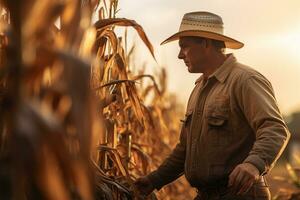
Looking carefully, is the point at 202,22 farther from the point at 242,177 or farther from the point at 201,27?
the point at 242,177

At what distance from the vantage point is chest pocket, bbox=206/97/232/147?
3.67 meters

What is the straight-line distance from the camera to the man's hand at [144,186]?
3.88 m

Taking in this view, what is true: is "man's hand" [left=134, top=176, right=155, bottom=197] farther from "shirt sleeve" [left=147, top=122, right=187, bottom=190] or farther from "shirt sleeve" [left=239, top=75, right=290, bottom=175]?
"shirt sleeve" [left=239, top=75, right=290, bottom=175]

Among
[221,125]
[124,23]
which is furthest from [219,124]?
[124,23]

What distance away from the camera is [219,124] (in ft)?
12.1

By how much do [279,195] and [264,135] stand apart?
35 centimetres

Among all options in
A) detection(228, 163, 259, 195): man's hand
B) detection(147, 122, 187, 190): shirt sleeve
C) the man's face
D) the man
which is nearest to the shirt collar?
the man

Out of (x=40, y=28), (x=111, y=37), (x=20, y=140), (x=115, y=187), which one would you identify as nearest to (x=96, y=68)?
(x=111, y=37)

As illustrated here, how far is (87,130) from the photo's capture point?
146 centimetres

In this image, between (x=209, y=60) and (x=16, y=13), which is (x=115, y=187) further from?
(x=16, y=13)

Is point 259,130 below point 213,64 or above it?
below

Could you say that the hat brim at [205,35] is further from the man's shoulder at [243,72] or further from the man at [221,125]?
the man's shoulder at [243,72]

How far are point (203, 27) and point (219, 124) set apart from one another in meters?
0.69

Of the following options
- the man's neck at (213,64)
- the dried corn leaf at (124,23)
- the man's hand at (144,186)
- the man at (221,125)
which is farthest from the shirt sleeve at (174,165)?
the dried corn leaf at (124,23)
